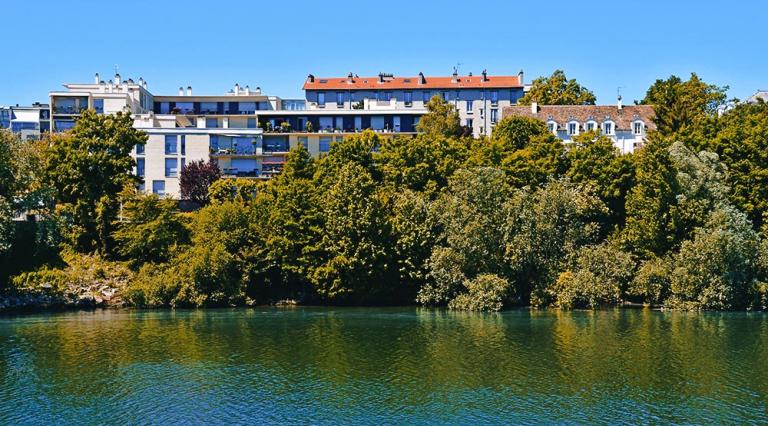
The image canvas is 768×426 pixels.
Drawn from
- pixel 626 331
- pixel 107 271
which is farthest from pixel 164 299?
pixel 626 331

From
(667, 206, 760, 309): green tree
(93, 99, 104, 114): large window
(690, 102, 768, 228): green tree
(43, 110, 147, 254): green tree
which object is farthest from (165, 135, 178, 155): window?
(667, 206, 760, 309): green tree

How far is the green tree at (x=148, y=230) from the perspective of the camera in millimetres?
79625

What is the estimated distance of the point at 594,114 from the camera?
367ft

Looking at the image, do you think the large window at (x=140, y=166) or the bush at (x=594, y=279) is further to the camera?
the large window at (x=140, y=166)

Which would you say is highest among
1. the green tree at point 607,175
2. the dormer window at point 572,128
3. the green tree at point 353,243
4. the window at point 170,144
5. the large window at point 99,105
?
the large window at point 99,105

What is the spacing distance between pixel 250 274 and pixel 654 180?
3772 centimetres

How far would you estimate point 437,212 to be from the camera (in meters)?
76.8

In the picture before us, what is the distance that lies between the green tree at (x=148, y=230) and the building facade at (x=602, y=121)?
51.1 meters

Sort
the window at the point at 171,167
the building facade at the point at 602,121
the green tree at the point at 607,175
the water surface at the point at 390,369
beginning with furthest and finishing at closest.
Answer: the building facade at the point at 602,121
the window at the point at 171,167
the green tree at the point at 607,175
the water surface at the point at 390,369

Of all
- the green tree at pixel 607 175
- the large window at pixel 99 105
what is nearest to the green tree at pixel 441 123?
the green tree at pixel 607 175

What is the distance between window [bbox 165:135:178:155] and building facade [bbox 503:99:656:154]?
44475 millimetres

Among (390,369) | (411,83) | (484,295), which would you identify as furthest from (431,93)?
(390,369)

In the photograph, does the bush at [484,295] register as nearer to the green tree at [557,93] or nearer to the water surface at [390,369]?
the water surface at [390,369]

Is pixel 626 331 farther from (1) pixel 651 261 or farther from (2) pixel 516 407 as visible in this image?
(2) pixel 516 407
